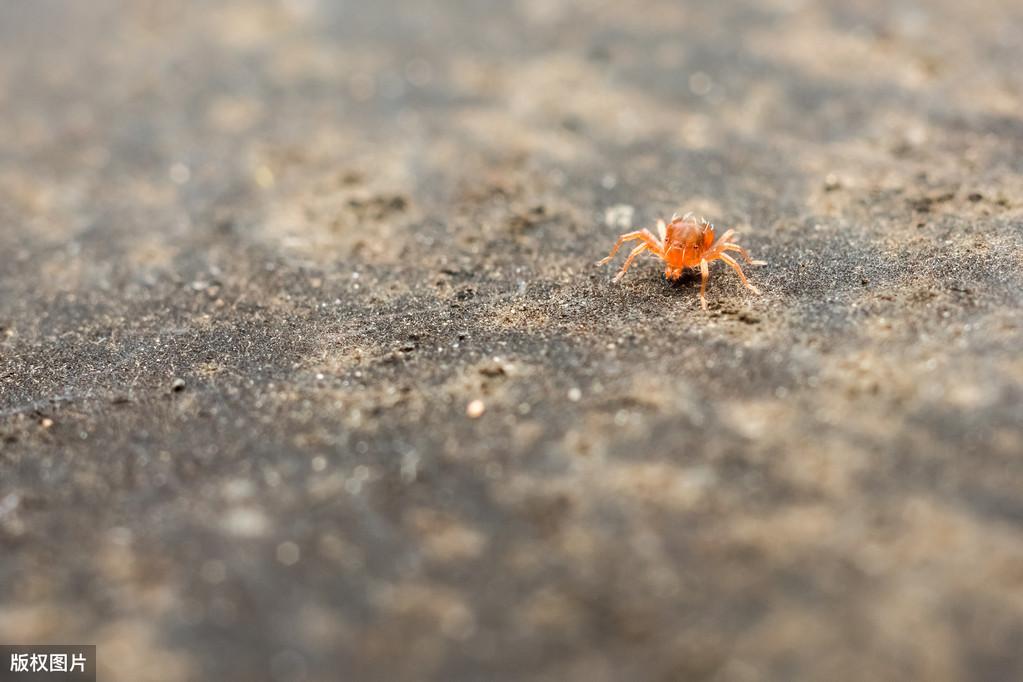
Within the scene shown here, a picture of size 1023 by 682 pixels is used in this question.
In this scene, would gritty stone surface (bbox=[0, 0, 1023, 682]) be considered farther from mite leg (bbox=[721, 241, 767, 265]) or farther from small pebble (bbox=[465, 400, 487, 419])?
mite leg (bbox=[721, 241, 767, 265])

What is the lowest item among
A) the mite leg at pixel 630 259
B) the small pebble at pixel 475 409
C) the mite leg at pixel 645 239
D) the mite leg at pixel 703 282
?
the small pebble at pixel 475 409

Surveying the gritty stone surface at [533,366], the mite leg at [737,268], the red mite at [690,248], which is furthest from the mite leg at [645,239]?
the mite leg at [737,268]

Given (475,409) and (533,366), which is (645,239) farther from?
(475,409)

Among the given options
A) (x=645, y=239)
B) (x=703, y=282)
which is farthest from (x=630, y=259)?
(x=703, y=282)

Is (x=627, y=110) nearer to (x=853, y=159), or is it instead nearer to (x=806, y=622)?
(x=853, y=159)

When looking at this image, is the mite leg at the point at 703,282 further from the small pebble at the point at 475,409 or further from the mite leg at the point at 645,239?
the small pebble at the point at 475,409

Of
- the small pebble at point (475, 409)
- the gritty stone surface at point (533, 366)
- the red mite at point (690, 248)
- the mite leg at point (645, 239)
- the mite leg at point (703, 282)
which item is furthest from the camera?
the mite leg at point (645, 239)
